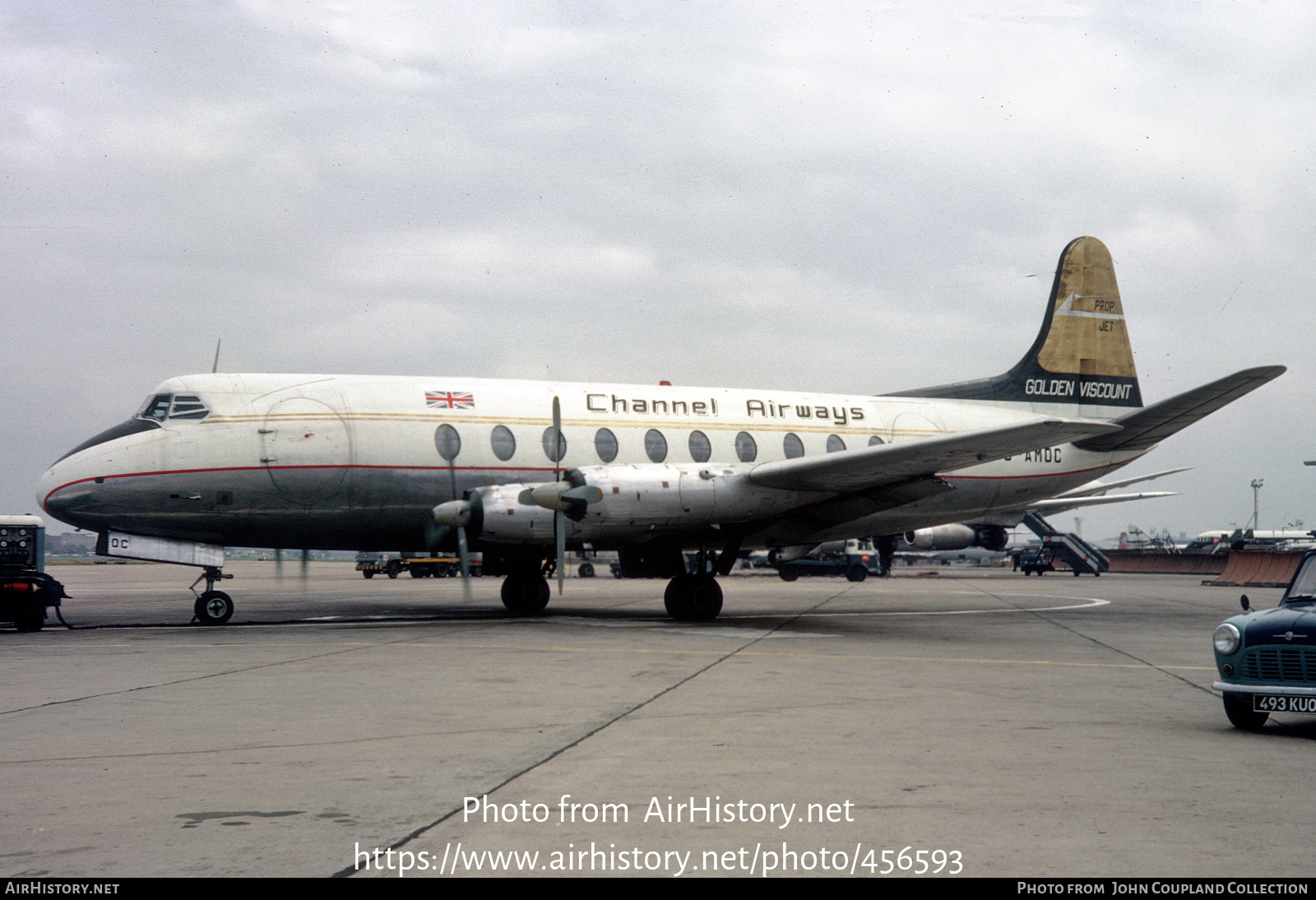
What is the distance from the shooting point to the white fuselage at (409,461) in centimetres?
1762

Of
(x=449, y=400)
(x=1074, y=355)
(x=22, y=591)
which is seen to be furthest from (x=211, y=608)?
(x=1074, y=355)

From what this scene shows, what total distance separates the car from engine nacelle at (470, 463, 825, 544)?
10.1m

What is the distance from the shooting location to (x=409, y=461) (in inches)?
741

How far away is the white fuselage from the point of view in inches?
694

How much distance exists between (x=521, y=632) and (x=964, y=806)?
39.0 feet

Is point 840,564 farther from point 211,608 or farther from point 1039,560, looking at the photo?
point 211,608

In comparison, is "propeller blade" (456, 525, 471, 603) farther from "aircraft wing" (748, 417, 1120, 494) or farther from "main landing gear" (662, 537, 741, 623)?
"aircraft wing" (748, 417, 1120, 494)

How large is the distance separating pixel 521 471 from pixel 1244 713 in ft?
44.7

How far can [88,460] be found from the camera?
17578 mm

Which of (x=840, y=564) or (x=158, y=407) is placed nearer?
(x=158, y=407)

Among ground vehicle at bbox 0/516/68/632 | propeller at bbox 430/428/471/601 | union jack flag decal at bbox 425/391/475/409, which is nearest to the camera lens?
ground vehicle at bbox 0/516/68/632

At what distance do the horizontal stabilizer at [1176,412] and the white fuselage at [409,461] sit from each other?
293 cm

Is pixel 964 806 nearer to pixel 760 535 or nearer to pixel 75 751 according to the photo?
pixel 75 751

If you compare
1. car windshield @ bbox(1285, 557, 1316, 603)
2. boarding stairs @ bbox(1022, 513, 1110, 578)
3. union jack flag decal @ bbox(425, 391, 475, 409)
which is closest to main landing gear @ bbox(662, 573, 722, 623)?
union jack flag decal @ bbox(425, 391, 475, 409)
